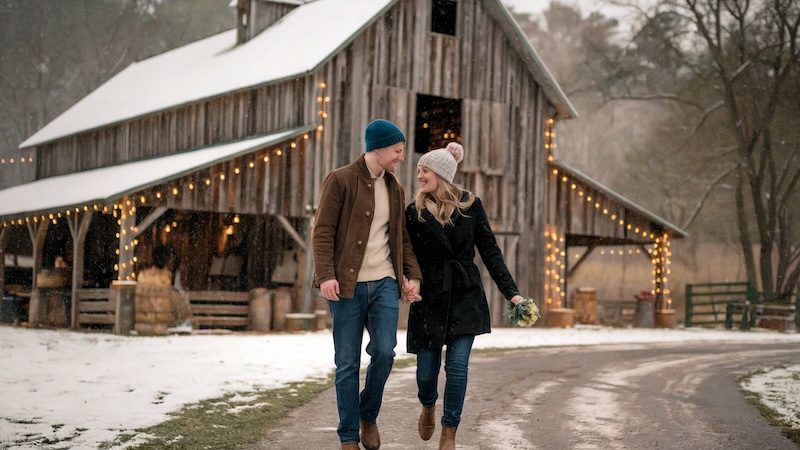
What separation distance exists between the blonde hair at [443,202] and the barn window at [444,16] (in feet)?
55.5

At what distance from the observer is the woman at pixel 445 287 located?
650 centimetres

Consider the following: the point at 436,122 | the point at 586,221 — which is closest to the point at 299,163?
the point at 436,122

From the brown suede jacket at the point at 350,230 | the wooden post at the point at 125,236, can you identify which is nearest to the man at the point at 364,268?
the brown suede jacket at the point at 350,230

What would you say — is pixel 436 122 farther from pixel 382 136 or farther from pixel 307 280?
pixel 382 136

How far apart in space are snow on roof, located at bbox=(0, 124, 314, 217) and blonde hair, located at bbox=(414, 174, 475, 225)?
12.3m

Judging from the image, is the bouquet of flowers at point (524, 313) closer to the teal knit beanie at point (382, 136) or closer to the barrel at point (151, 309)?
the teal knit beanie at point (382, 136)

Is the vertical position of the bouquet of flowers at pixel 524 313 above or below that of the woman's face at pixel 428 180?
below

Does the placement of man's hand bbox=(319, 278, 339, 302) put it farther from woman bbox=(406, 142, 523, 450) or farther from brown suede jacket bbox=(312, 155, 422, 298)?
woman bbox=(406, 142, 523, 450)

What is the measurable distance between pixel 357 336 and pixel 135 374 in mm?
5320

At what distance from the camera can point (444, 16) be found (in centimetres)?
2400

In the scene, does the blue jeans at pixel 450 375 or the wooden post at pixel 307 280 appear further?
the wooden post at pixel 307 280

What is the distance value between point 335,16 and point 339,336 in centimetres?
1895

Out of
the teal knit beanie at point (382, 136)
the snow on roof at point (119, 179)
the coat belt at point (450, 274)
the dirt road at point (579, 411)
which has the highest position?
the snow on roof at point (119, 179)

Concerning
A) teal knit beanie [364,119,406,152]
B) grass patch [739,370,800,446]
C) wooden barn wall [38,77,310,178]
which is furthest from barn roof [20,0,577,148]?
teal knit beanie [364,119,406,152]
